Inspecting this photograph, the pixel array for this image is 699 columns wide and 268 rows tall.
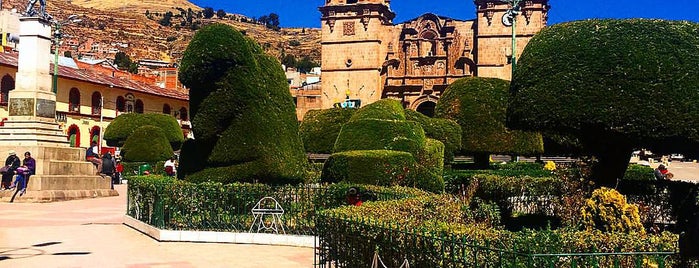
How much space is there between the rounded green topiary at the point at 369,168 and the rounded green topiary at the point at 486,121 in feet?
40.4

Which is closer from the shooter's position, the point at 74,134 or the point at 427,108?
the point at 74,134

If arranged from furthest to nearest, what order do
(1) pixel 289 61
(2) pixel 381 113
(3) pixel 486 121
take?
(1) pixel 289 61 → (3) pixel 486 121 → (2) pixel 381 113

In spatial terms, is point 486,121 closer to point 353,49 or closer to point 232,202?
point 232,202

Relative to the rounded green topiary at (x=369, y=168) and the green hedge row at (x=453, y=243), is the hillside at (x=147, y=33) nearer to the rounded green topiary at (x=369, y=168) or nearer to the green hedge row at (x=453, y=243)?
the rounded green topiary at (x=369, y=168)

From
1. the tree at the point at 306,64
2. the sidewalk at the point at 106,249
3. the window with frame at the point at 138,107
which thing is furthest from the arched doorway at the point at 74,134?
the tree at the point at 306,64

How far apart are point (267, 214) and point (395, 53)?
4670 centimetres

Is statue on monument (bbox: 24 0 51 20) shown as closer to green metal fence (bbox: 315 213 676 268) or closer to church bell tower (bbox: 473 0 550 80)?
green metal fence (bbox: 315 213 676 268)

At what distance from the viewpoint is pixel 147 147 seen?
1260 inches

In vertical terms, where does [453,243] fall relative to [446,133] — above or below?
below

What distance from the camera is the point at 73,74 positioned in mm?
44906

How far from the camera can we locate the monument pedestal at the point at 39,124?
17891mm

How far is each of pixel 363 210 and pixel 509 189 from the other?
910cm

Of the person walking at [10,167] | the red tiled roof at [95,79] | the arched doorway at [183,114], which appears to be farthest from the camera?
the arched doorway at [183,114]

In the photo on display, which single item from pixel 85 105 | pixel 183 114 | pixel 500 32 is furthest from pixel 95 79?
pixel 500 32
